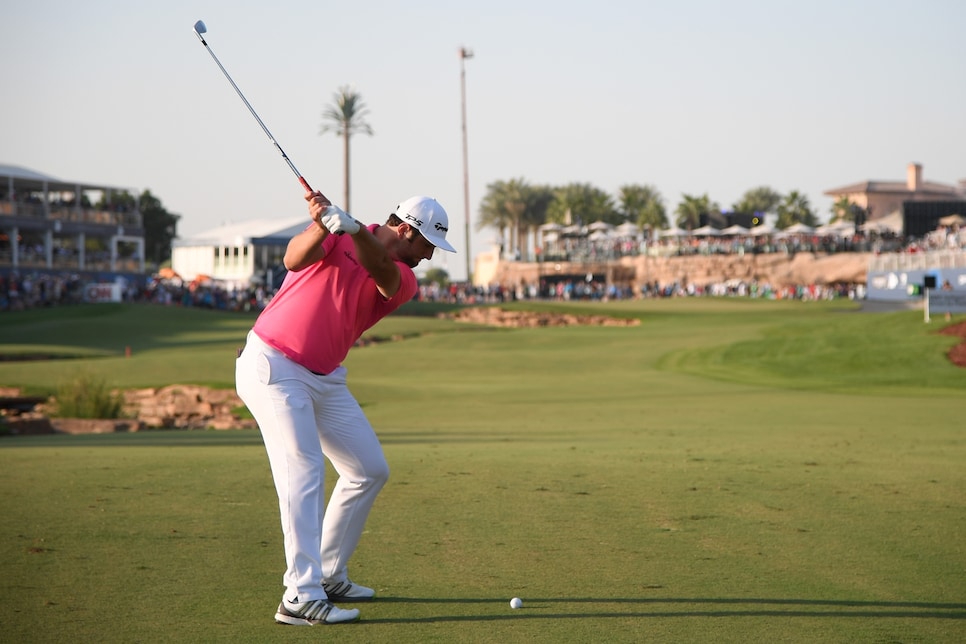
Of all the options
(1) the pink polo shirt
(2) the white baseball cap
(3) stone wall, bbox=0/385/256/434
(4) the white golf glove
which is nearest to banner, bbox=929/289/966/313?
→ (3) stone wall, bbox=0/385/256/434

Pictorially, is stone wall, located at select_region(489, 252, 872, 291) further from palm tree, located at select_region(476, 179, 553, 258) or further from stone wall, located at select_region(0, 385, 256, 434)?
stone wall, located at select_region(0, 385, 256, 434)

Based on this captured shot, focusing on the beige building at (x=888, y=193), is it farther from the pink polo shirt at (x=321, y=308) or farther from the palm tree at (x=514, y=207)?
the pink polo shirt at (x=321, y=308)

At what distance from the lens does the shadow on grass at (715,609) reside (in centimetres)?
615

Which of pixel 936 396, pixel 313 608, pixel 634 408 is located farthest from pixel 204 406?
pixel 313 608

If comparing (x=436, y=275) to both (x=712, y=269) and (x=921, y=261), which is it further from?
(x=921, y=261)

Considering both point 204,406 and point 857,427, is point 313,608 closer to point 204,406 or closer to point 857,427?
point 857,427

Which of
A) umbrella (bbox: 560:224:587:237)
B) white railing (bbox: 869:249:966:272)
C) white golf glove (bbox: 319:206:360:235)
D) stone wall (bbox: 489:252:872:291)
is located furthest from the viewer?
umbrella (bbox: 560:224:587:237)

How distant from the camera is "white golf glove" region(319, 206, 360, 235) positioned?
5867 mm

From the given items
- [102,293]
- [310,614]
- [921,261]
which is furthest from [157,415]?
[921,261]

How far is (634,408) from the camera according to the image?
2302cm

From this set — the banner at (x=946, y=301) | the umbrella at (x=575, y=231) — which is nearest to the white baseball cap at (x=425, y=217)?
the banner at (x=946, y=301)

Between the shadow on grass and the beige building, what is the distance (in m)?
138

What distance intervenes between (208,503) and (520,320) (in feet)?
184

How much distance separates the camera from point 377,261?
6.11m
